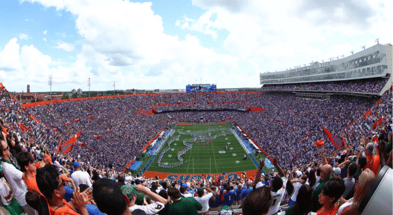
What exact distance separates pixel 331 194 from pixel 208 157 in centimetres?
2723

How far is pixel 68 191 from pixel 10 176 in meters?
1.13

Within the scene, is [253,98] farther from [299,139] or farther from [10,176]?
[10,176]

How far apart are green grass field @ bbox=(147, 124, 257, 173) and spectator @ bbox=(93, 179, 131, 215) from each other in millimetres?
23506

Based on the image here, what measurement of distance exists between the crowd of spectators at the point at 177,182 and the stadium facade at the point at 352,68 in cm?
466

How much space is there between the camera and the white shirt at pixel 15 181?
3.80 m

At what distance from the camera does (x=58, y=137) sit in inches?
898

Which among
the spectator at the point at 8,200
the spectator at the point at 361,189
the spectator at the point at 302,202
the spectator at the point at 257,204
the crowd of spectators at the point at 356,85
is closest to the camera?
the spectator at the point at 257,204

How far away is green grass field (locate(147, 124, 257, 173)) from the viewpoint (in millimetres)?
25375

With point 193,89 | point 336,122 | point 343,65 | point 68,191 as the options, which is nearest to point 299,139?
point 336,122

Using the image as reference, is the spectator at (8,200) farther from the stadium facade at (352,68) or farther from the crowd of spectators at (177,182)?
the stadium facade at (352,68)

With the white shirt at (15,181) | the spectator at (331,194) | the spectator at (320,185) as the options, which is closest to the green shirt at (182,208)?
the spectator at (331,194)

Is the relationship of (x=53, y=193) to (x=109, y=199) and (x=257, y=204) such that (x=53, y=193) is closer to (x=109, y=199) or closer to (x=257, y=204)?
(x=109, y=199)

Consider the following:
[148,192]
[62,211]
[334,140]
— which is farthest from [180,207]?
[334,140]

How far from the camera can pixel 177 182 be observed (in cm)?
1642
